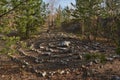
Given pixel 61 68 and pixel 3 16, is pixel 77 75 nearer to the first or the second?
pixel 61 68

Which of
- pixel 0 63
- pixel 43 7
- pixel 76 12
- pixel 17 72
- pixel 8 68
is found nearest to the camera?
pixel 17 72

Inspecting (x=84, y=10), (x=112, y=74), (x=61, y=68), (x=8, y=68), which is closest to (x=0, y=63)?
(x=8, y=68)

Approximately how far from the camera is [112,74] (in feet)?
39.1

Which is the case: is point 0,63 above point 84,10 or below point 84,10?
below

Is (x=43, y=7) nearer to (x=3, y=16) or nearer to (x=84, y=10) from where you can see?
(x=84, y=10)

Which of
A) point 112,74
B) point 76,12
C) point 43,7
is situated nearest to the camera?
point 112,74

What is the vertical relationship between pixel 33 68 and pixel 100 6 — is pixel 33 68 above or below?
below

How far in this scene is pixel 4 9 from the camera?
11070 mm

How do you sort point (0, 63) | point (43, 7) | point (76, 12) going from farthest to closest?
point (76, 12) → point (43, 7) → point (0, 63)

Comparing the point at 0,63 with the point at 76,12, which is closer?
the point at 0,63

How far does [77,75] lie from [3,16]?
13.0 feet

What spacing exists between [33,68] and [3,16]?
11.6ft

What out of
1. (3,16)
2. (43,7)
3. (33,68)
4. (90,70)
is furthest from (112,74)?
(43,7)

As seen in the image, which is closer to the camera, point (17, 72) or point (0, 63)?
point (17, 72)
